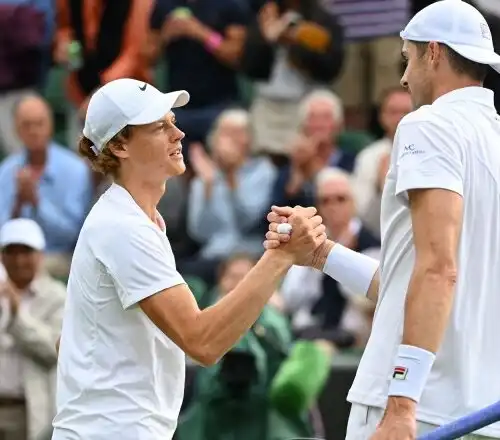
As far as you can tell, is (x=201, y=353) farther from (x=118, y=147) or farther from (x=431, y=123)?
(x=431, y=123)

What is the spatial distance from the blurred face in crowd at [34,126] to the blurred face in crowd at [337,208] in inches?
81.4

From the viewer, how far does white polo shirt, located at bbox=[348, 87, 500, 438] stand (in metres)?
3.95

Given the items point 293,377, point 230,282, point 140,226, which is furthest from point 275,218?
point 230,282

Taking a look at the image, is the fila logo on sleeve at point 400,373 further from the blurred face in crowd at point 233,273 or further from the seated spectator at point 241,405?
the blurred face in crowd at point 233,273

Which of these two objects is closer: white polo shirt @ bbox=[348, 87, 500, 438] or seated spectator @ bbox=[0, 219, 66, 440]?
white polo shirt @ bbox=[348, 87, 500, 438]

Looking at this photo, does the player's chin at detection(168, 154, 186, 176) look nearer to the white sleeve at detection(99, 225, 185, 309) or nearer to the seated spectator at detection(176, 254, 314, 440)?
the white sleeve at detection(99, 225, 185, 309)

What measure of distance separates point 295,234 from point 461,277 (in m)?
0.67

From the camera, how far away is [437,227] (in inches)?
149

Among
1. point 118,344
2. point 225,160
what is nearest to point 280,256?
point 118,344

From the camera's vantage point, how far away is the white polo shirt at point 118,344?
4.18 meters

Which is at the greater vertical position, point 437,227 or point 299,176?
point 437,227

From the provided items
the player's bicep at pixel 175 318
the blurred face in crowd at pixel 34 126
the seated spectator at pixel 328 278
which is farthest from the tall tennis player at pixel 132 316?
the blurred face in crowd at pixel 34 126

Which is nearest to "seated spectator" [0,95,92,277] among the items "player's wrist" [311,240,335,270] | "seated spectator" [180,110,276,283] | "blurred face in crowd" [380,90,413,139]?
"seated spectator" [180,110,276,283]

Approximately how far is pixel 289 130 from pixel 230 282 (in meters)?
2.17
